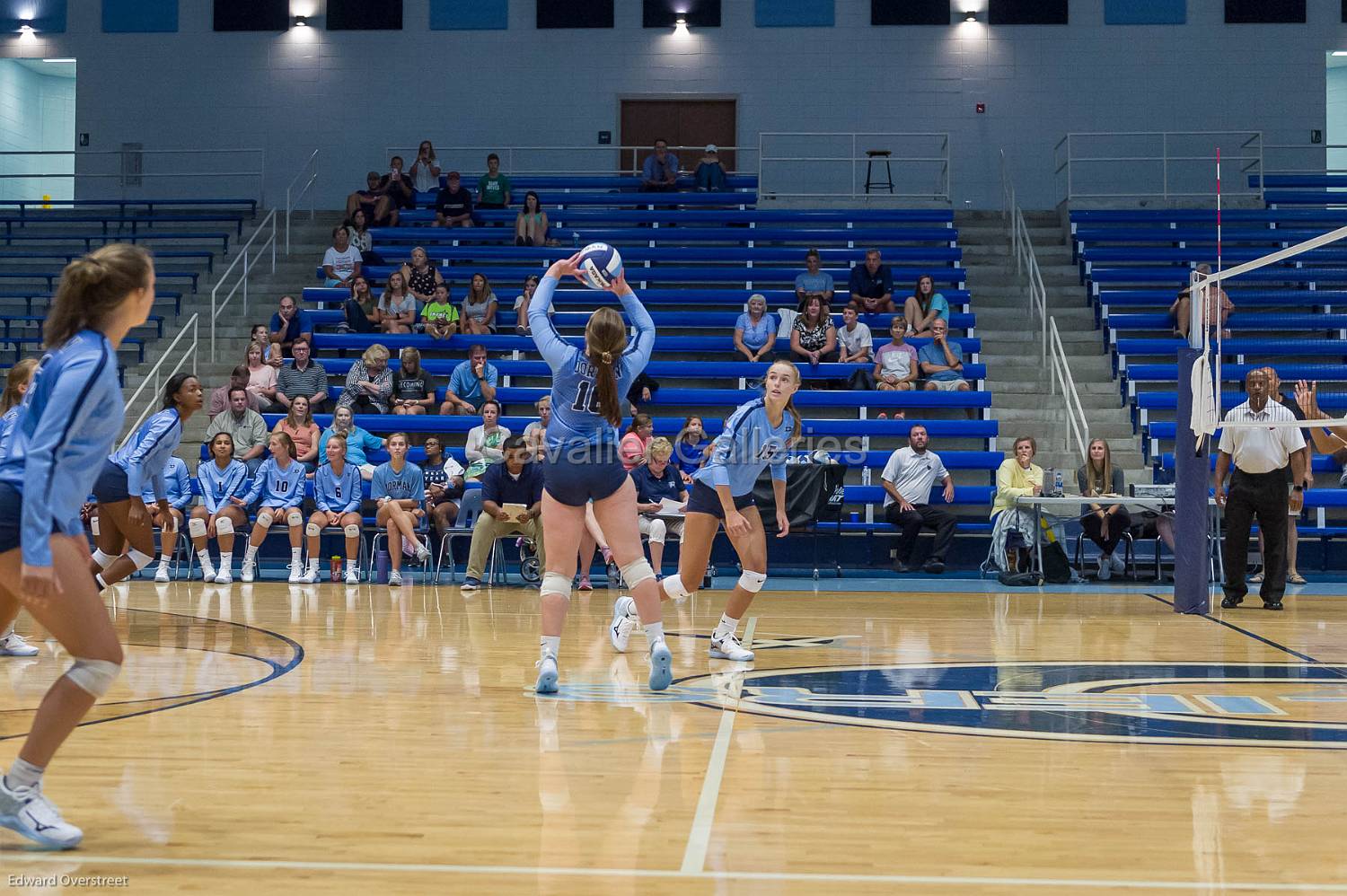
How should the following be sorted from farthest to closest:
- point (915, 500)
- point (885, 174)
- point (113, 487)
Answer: point (885, 174) → point (915, 500) → point (113, 487)

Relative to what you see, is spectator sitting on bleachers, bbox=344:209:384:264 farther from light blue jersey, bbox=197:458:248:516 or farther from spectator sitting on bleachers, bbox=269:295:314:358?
light blue jersey, bbox=197:458:248:516

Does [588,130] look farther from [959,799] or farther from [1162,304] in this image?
[959,799]

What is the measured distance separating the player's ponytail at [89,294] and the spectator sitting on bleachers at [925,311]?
40.7ft

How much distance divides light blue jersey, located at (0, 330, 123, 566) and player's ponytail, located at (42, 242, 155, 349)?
0.04m

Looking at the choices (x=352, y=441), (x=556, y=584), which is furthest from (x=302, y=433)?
(x=556, y=584)

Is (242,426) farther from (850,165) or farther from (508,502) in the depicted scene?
(850,165)

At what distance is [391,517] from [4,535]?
8738mm

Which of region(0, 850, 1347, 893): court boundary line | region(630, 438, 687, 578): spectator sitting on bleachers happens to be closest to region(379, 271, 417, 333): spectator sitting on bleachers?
region(630, 438, 687, 578): spectator sitting on bleachers

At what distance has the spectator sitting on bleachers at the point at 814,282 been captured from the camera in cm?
1584

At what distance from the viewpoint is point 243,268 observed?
1850 centimetres

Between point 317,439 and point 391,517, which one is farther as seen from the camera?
point 317,439

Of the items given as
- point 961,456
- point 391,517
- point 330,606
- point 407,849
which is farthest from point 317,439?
point 407,849

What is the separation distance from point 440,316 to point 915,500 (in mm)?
6368

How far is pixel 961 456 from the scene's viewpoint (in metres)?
13.8
